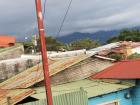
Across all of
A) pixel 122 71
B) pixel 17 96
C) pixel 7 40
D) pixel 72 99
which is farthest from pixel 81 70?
pixel 7 40

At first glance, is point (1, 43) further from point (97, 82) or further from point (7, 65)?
point (97, 82)

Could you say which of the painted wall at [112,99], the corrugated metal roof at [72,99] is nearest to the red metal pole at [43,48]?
the corrugated metal roof at [72,99]

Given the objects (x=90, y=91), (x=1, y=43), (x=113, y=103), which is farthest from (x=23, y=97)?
(x=1, y=43)

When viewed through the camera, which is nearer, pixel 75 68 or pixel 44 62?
pixel 44 62

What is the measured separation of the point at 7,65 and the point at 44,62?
18847 millimetres

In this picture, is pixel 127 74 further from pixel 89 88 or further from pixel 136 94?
pixel 89 88

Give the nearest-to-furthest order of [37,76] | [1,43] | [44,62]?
[44,62]
[37,76]
[1,43]

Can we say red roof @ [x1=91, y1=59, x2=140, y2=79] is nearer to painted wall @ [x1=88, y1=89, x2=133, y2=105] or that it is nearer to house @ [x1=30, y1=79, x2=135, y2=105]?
house @ [x1=30, y1=79, x2=135, y2=105]

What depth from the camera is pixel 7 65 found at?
96.7ft

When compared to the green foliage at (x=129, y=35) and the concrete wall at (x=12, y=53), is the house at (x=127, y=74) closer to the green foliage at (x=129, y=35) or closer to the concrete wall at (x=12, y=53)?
the concrete wall at (x=12, y=53)

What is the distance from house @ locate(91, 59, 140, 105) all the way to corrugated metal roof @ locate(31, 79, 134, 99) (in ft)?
1.49

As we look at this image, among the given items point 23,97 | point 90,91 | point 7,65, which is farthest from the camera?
point 7,65

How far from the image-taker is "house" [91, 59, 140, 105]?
20.2 metres

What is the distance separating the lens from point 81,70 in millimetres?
21953
